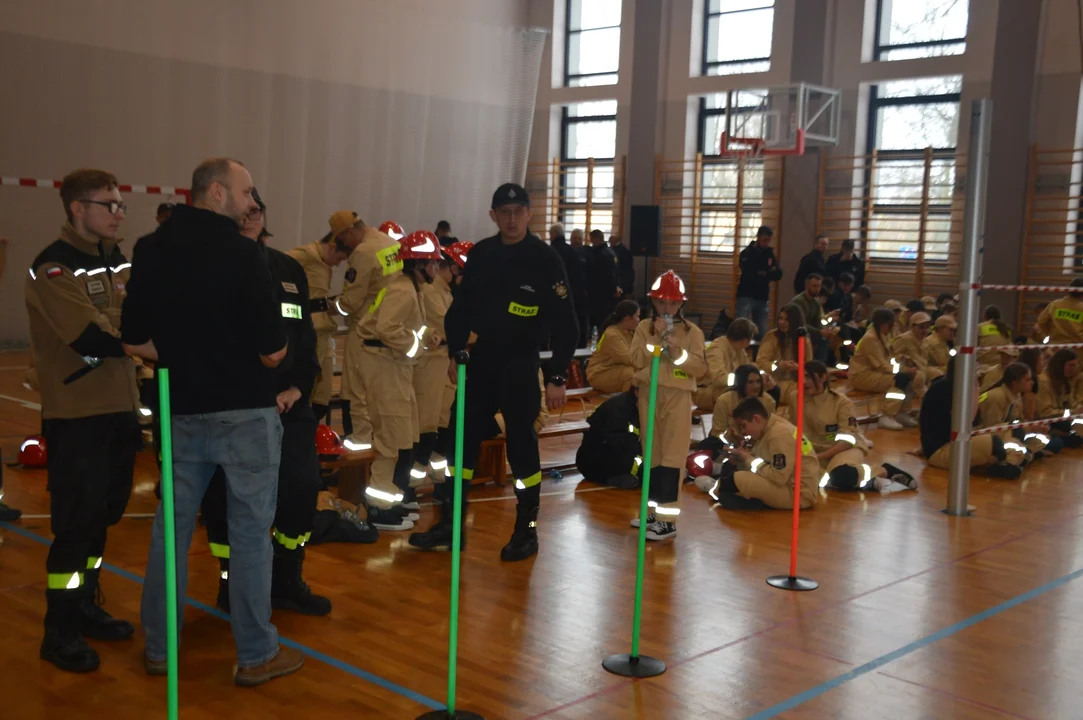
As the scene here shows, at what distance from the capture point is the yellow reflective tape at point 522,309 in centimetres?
571

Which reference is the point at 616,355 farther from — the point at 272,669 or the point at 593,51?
the point at 593,51

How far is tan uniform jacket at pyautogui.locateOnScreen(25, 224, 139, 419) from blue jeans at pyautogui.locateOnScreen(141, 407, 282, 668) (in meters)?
0.59

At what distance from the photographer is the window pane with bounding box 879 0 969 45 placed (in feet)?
56.1

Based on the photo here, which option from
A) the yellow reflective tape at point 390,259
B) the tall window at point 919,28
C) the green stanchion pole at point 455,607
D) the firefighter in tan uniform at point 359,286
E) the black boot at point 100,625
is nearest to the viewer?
the green stanchion pole at point 455,607

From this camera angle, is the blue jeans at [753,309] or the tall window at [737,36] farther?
the tall window at [737,36]

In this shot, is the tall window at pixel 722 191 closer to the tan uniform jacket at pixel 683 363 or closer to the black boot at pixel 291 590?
the tan uniform jacket at pixel 683 363

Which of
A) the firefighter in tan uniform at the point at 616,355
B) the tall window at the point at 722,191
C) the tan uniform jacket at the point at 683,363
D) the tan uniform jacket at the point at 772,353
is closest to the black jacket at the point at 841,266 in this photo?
the tall window at the point at 722,191

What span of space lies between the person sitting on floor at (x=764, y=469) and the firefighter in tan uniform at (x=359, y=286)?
257cm

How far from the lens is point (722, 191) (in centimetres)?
2012

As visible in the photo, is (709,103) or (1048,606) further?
(709,103)

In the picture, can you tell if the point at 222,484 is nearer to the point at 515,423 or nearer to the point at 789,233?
the point at 515,423

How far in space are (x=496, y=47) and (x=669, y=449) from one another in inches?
450

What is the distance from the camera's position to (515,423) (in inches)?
228

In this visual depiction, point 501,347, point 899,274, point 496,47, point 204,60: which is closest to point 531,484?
A: point 501,347
